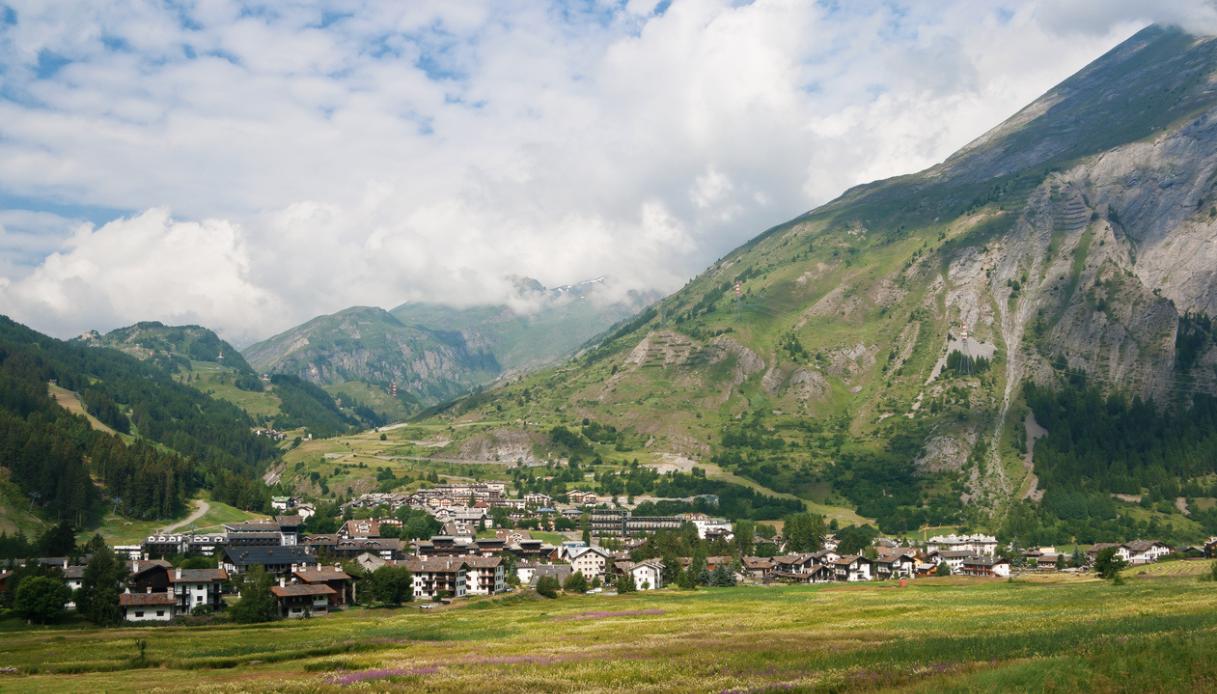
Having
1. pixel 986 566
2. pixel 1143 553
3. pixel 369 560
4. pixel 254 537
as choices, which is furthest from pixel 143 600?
pixel 1143 553

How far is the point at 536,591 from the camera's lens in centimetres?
14550

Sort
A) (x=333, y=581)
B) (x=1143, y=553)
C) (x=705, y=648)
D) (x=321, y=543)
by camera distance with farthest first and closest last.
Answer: (x=1143, y=553)
(x=321, y=543)
(x=333, y=581)
(x=705, y=648)

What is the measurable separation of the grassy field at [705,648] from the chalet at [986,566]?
72.1 m

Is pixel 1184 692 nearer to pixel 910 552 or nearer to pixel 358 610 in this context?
pixel 358 610

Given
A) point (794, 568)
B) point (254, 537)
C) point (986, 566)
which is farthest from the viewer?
point (254, 537)

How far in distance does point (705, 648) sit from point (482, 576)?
105757 millimetres

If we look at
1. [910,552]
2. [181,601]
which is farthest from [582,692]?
[910,552]

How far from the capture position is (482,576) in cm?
16400

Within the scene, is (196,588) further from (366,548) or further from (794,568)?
(794,568)

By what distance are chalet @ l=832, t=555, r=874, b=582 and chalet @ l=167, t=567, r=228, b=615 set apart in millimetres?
112636

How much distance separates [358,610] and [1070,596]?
85917 millimetres

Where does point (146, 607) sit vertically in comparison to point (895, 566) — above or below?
above

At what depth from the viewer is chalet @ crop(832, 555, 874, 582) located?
18325 cm

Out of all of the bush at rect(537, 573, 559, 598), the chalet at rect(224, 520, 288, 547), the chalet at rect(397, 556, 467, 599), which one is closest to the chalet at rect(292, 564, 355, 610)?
the chalet at rect(397, 556, 467, 599)
